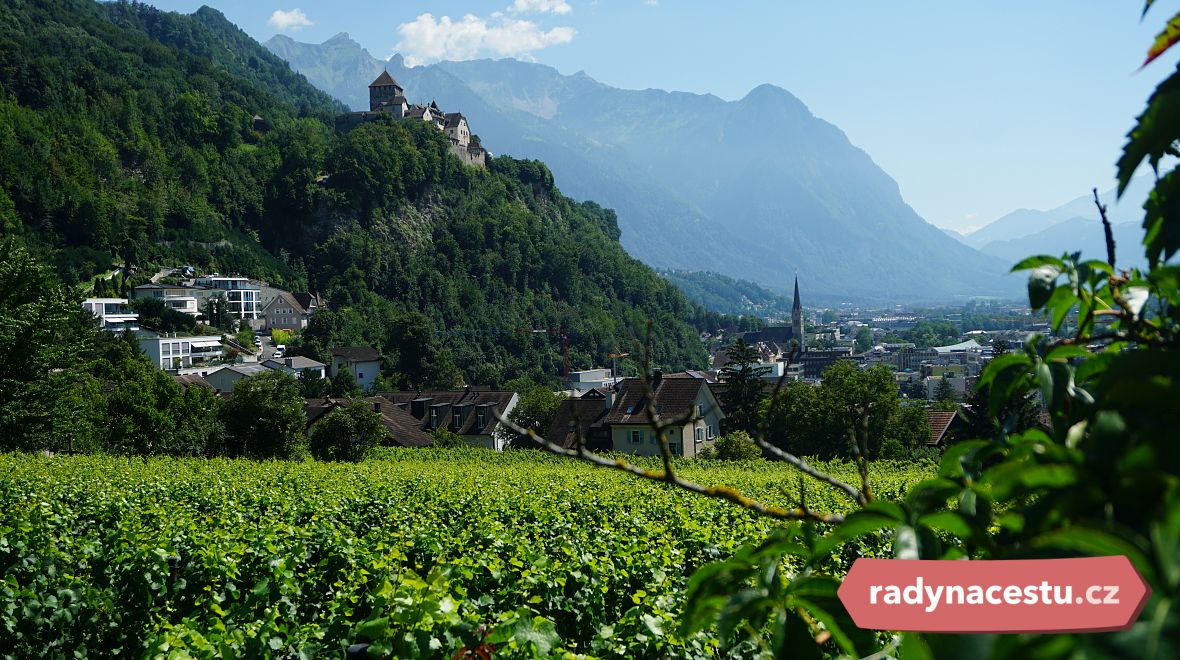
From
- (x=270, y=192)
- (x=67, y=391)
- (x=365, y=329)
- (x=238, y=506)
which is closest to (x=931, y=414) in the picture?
(x=67, y=391)

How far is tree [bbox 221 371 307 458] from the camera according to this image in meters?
36.3

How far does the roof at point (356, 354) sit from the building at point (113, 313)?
19.4 meters

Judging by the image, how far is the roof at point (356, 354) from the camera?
9538 cm

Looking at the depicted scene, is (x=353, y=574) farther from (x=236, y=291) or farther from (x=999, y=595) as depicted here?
(x=236, y=291)

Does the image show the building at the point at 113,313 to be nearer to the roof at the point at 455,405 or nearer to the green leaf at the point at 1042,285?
the roof at the point at 455,405

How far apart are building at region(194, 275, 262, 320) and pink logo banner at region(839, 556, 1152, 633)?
107 m

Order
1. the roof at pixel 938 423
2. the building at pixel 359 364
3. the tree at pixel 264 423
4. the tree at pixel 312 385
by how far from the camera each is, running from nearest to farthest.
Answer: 1. the tree at pixel 264 423
2. the roof at pixel 938 423
3. the tree at pixel 312 385
4. the building at pixel 359 364

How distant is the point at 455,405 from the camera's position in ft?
233

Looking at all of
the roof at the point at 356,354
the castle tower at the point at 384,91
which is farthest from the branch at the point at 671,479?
the castle tower at the point at 384,91

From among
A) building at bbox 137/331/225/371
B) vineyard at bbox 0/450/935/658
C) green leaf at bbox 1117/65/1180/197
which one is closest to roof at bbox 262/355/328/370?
building at bbox 137/331/225/371

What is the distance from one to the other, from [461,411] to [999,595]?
229 feet

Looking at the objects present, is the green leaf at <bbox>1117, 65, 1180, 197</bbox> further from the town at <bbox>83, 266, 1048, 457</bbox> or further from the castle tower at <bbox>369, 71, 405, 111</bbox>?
the castle tower at <bbox>369, 71, 405, 111</bbox>

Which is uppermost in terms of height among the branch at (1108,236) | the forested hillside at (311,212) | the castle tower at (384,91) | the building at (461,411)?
the castle tower at (384,91)

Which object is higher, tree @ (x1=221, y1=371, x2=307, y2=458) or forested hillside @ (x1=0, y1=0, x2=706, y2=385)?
forested hillside @ (x1=0, y1=0, x2=706, y2=385)
